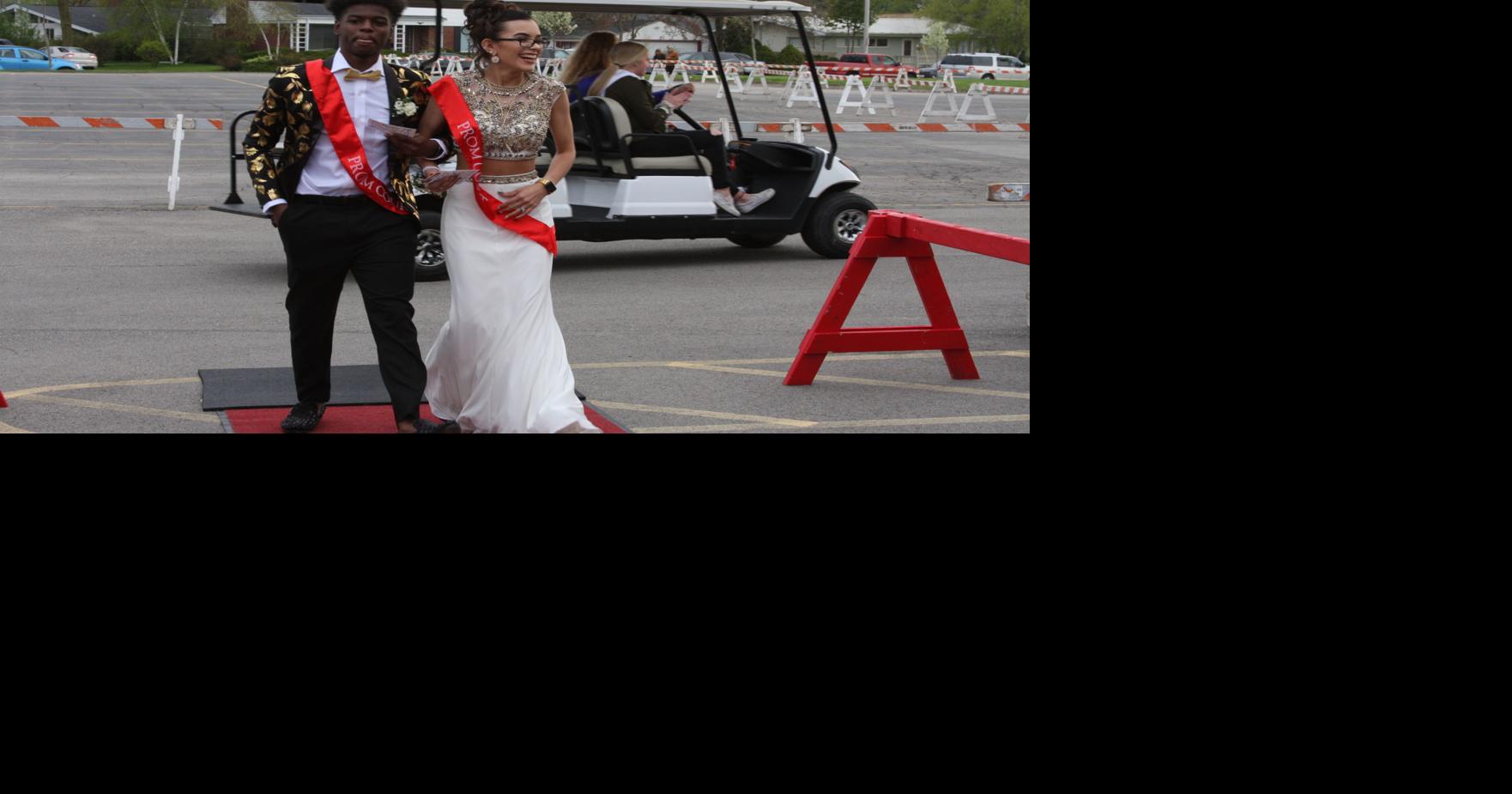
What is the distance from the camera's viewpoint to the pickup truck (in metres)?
48.5

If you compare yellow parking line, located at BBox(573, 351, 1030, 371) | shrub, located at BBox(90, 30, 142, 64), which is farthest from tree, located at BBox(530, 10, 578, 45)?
shrub, located at BBox(90, 30, 142, 64)

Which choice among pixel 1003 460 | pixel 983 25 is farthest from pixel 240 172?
pixel 983 25

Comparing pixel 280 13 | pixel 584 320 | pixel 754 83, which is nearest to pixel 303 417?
pixel 584 320

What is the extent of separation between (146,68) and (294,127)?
2356 inches

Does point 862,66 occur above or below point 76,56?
below

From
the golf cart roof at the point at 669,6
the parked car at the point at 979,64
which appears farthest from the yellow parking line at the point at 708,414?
the parked car at the point at 979,64

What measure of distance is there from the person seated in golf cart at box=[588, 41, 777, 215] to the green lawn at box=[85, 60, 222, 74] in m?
49.6

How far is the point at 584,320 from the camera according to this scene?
31.4ft

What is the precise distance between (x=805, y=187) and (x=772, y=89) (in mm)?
33829

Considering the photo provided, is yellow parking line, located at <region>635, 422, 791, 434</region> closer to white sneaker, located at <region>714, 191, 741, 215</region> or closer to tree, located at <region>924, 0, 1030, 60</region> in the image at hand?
white sneaker, located at <region>714, 191, 741, 215</region>

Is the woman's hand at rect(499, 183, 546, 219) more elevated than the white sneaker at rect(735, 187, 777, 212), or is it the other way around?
the white sneaker at rect(735, 187, 777, 212)

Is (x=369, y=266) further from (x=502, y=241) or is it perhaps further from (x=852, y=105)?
(x=852, y=105)

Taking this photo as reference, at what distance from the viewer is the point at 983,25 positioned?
263ft

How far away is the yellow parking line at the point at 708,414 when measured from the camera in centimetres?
713
